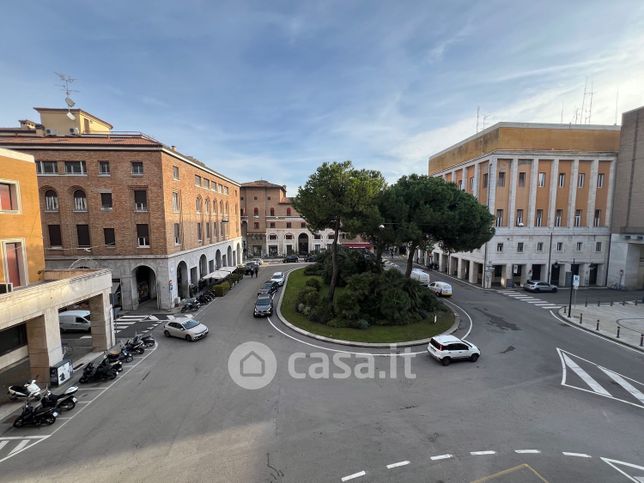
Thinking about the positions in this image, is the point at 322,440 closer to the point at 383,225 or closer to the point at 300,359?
the point at 300,359

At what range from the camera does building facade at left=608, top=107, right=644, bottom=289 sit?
3167 centimetres

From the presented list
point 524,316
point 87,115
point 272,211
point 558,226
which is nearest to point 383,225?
point 524,316

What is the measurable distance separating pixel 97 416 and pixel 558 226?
1776 inches

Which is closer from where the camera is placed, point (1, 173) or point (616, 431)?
point (616, 431)

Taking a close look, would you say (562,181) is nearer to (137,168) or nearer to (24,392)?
(137,168)

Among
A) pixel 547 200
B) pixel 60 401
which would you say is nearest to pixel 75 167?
pixel 60 401

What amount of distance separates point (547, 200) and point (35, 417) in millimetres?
46036

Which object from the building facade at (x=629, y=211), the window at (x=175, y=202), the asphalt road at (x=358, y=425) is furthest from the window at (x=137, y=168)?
the building facade at (x=629, y=211)

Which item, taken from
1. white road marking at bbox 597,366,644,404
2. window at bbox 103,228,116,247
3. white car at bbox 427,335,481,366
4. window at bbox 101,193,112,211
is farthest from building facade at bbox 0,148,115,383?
white road marking at bbox 597,366,644,404

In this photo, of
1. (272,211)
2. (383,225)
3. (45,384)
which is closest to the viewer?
(45,384)

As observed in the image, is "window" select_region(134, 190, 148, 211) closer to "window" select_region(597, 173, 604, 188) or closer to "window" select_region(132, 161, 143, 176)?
"window" select_region(132, 161, 143, 176)

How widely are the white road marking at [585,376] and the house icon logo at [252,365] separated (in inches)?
586

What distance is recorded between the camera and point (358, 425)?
1045 centimetres

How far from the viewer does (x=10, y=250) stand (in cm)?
1520
